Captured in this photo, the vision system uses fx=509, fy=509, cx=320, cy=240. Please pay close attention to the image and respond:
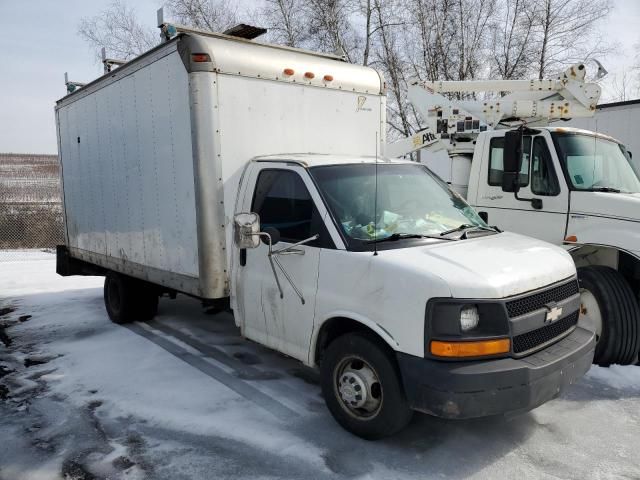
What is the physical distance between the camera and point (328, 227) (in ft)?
12.6

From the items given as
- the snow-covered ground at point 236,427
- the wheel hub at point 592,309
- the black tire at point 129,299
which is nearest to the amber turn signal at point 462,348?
the snow-covered ground at point 236,427

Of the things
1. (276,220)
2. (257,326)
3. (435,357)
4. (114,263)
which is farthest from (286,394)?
(114,263)

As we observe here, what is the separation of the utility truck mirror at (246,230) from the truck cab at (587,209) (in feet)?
11.1

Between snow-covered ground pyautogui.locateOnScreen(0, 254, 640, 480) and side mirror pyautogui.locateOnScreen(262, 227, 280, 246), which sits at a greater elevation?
side mirror pyautogui.locateOnScreen(262, 227, 280, 246)

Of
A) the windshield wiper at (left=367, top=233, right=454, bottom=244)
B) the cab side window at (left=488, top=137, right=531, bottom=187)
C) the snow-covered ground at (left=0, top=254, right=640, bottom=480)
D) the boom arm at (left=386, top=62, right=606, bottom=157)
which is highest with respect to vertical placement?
the boom arm at (left=386, top=62, right=606, bottom=157)

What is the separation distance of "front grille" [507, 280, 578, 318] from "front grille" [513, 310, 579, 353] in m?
0.15

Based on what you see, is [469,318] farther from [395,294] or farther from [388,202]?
[388,202]

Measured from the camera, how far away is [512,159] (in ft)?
17.9

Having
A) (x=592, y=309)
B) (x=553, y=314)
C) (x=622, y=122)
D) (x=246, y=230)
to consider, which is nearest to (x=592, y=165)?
(x=592, y=309)

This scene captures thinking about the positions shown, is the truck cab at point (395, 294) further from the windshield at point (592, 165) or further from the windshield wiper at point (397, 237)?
the windshield at point (592, 165)

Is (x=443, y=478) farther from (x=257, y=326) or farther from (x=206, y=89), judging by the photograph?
(x=206, y=89)

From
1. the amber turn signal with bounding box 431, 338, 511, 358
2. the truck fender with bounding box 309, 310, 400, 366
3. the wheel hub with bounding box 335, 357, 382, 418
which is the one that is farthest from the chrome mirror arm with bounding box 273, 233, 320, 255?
the amber turn signal with bounding box 431, 338, 511, 358

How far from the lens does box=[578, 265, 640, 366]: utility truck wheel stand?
4.99 metres

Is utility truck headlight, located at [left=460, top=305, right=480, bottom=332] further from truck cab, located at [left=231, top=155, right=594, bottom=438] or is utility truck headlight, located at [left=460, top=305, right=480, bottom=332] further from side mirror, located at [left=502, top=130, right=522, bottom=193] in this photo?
side mirror, located at [left=502, top=130, right=522, bottom=193]
